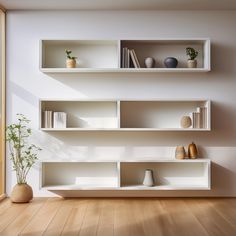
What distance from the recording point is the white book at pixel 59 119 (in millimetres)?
4758

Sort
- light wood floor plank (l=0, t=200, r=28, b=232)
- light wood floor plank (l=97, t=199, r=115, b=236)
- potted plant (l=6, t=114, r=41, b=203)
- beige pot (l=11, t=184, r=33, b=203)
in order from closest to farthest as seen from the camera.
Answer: light wood floor plank (l=97, t=199, r=115, b=236) → light wood floor plank (l=0, t=200, r=28, b=232) → beige pot (l=11, t=184, r=33, b=203) → potted plant (l=6, t=114, r=41, b=203)

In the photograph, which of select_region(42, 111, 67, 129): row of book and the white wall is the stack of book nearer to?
select_region(42, 111, 67, 129): row of book

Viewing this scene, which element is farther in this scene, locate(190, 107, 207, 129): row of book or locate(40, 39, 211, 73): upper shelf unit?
locate(40, 39, 211, 73): upper shelf unit

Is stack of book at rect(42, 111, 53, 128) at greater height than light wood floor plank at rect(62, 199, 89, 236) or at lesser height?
greater

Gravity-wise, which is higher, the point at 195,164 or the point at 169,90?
the point at 169,90

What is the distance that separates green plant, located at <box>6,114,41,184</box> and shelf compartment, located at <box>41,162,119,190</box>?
0.72 feet

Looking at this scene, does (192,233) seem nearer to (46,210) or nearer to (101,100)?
(46,210)

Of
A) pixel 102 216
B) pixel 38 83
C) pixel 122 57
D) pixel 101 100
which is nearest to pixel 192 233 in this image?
pixel 102 216

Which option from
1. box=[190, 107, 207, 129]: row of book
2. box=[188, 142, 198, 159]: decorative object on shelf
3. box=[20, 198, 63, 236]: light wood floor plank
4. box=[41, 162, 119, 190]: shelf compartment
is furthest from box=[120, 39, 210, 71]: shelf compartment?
box=[20, 198, 63, 236]: light wood floor plank

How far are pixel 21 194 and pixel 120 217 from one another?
1315mm

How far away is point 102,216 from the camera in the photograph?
400 cm

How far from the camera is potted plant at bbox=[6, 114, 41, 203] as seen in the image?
4.73 m

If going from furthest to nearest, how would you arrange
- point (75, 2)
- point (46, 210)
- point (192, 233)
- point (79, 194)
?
point (79, 194)
point (75, 2)
point (46, 210)
point (192, 233)

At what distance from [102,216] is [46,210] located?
68cm
